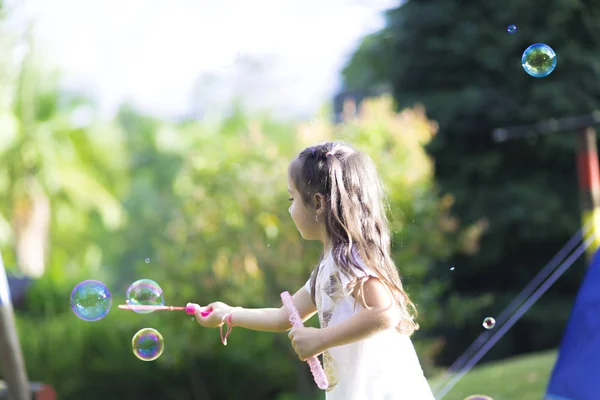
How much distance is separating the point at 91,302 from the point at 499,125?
7101 millimetres

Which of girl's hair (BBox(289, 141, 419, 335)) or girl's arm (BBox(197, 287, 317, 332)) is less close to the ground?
girl's hair (BBox(289, 141, 419, 335))

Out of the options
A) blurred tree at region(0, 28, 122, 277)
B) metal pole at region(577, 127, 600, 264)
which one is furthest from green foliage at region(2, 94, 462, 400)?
blurred tree at region(0, 28, 122, 277)

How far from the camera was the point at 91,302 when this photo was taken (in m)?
2.64

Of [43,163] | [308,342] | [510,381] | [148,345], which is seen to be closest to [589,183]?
[510,381]

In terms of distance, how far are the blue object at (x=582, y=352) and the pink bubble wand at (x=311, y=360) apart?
4.62ft

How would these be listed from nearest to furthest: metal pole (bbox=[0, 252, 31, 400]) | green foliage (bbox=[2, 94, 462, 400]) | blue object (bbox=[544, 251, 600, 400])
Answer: metal pole (bbox=[0, 252, 31, 400])
blue object (bbox=[544, 251, 600, 400])
green foliage (bbox=[2, 94, 462, 400])

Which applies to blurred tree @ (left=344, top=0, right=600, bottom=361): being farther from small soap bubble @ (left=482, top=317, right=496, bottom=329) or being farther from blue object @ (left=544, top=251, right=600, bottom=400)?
small soap bubble @ (left=482, top=317, right=496, bottom=329)

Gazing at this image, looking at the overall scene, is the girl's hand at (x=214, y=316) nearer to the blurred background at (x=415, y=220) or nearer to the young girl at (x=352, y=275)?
the young girl at (x=352, y=275)

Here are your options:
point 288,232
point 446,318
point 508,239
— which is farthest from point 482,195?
point 288,232

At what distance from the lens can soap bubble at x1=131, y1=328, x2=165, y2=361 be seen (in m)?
2.65

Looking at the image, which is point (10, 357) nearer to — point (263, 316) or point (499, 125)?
point (263, 316)

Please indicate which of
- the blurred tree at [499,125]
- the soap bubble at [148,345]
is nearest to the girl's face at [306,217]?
the soap bubble at [148,345]

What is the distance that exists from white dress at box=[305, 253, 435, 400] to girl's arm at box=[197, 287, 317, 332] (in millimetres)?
132

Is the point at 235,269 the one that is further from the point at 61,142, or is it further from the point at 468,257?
the point at 61,142
